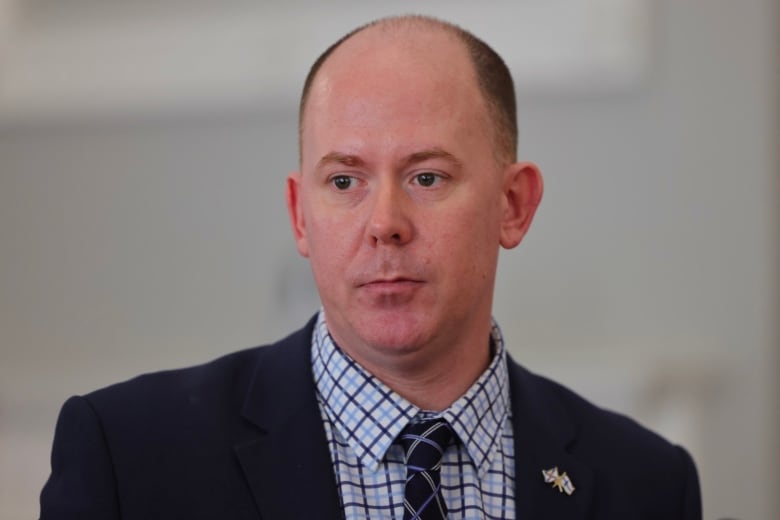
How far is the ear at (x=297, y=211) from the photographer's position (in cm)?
233

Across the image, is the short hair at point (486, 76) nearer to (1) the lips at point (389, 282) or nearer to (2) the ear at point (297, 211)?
(2) the ear at point (297, 211)

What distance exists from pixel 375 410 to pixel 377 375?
0.07 m

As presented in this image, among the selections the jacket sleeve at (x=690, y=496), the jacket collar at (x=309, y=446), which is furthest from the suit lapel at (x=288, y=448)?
the jacket sleeve at (x=690, y=496)

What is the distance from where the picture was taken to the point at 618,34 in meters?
4.12

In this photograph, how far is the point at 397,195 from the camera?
6.99 feet

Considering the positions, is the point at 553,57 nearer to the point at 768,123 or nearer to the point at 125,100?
the point at 768,123

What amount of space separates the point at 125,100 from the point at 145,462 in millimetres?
2314

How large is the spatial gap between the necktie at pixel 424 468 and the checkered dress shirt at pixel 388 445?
2 cm

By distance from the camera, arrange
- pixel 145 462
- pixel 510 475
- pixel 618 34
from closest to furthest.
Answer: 1. pixel 145 462
2. pixel 510 475
3. pixel 618 34

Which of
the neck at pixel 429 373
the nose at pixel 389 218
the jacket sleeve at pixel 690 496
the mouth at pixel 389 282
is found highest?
the nose at pixel 389 218

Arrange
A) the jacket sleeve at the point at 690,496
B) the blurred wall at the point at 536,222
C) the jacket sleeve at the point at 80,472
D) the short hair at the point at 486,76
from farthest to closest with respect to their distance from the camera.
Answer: the blurred wall at the point at 536,222 → the jacket sleeve at the point at 690,496 → the short hair at the point at 486,76 → the jacket sleeve at the point at 80,472

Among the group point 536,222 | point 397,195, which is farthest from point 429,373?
point 536,222

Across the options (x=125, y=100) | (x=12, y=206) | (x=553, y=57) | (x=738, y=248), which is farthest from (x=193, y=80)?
(x=738, y=248)

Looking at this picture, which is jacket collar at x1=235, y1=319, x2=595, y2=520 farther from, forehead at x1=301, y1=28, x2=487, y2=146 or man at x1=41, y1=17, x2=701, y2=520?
forehead at x1=301, y1=28, x2=487, y2=146
